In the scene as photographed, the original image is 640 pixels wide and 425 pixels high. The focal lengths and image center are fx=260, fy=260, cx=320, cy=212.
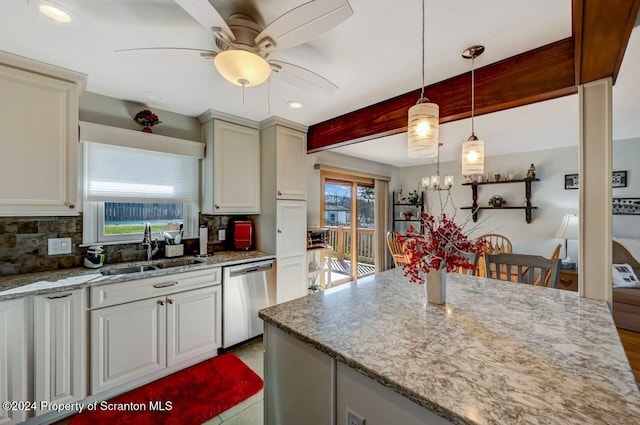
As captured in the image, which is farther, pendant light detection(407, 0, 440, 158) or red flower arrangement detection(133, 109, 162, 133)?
red flower arrangement detection(133, 109, 162, 133)

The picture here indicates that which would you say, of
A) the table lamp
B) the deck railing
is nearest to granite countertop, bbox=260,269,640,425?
the table lamp

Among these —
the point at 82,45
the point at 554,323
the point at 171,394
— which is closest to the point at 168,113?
the point at 82,45

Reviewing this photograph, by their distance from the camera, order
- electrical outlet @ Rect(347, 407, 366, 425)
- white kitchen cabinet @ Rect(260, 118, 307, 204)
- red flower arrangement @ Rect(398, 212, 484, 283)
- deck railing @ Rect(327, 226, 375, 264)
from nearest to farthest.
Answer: electrical outlet @ Rect(347, 407, 366, 425)
red flower arrangement @ Rect(398, 212, 484, 283)
white kitchen cabinet @ Rect(260, 118, 307, 204)
deck railing @ Rect(327, 226, 375, 264)

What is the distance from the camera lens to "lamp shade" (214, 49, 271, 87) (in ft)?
4.29

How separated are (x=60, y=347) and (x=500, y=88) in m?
3.38

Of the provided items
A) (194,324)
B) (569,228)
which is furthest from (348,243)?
(569,228)

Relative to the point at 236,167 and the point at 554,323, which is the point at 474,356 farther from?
the point at 236,167

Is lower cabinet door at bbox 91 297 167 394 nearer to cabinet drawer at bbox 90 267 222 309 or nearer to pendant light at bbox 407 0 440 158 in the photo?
cabinet drawer at bbox 90 267 222 309

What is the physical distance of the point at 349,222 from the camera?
481 centimetres

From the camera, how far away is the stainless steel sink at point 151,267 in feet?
7.03

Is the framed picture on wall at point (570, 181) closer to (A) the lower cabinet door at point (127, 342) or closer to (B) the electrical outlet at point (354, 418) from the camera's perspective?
(B) the electrical outlet at point (354, 418)

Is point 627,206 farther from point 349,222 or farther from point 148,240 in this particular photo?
point 148,240

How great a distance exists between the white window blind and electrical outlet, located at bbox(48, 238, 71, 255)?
1.28ft

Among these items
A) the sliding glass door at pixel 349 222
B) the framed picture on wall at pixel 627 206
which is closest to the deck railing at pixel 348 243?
the sliding glass door at pixel 349 222
